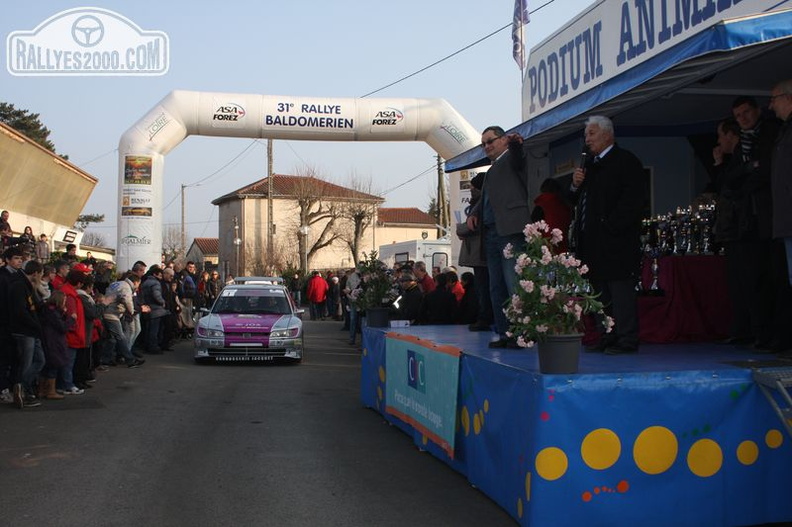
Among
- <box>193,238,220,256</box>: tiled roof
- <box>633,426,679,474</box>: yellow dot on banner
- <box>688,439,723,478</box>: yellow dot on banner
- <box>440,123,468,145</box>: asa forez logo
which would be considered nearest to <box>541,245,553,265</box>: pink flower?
<box>633,426,679,474</box>: yellow dot on banner

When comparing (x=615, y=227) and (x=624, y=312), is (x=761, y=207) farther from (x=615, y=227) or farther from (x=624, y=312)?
(x=624, y=312)

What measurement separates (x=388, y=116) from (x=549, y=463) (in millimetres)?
16979

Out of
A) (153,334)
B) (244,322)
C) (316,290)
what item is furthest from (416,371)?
(316,290)

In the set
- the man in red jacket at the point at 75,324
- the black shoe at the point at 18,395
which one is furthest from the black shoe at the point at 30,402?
the man in red jacket at the point at 75,324

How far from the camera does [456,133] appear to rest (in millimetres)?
20938

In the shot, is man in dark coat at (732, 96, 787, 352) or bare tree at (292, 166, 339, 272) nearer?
man in dark coat at (732, 96, 787, 352)

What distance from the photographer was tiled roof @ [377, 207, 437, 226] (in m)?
88.2

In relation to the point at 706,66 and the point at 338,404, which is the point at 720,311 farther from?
the point at 338,404

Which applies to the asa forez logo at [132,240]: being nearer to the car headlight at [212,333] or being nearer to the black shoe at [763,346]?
the car headlight at [212,333]

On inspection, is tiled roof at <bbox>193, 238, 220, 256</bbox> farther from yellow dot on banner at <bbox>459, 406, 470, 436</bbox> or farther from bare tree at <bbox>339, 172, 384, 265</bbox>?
yellow dot on banner at <bbox>459, 406, 470, 436</bbox>

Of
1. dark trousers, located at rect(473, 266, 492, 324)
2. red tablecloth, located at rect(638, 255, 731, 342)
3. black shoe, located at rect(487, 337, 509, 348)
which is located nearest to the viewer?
black shoe, located at rect(487, 337, 509, 348)

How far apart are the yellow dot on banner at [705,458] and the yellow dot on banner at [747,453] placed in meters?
0.13

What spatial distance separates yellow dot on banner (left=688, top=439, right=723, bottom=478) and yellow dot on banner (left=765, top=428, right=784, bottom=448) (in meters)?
0.33

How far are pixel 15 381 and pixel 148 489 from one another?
4625 mm
